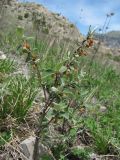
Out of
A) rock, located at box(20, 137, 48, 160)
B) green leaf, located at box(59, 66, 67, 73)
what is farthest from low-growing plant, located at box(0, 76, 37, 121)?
green leaf, located at box(59, 66, 67, 73)

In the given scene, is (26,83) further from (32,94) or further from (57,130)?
(57,130)

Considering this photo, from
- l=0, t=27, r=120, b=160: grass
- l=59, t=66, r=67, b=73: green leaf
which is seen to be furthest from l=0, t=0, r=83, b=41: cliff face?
l=59, t=66, r=67, b=73: green leaf

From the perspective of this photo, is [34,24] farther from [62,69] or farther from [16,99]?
[62,69]

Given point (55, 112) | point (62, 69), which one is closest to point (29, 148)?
point (55, 112)

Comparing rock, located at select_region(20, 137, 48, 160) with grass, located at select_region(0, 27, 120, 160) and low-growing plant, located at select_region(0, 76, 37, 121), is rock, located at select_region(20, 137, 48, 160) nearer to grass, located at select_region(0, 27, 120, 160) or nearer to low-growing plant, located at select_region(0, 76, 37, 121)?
grass, located at select_region(0, 27, 120, 160)

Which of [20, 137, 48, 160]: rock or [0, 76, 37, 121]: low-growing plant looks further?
[0, 76, 37, 121]: low-growing plant

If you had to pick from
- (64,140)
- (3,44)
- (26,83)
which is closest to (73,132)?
(64,140)

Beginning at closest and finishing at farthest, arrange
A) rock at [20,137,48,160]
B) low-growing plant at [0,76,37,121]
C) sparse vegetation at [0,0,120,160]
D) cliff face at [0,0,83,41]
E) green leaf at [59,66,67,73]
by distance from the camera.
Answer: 1. green leaf at [59,66,67,73]
2. sparse vegetation at [0,0,120,160]
3. rock at [20,137,48,160]
4. low-growing plant at [0,76,37,121]
5. cliff face at [0,0,83,41]

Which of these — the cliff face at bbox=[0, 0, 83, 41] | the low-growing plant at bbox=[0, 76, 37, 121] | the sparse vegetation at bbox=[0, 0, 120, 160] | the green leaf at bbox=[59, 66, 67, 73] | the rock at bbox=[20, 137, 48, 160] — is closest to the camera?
the green leaf at bbox=[59, 66, 67, 73]

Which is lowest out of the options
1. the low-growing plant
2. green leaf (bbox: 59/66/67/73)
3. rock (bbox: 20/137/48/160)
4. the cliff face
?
the cliff face

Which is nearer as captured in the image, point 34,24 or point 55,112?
point 55,112

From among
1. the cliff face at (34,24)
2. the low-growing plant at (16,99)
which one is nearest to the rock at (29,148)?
the low-growing plant at (16,99)

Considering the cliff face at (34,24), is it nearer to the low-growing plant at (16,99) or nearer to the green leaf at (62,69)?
the low-growing plant at (16,99)

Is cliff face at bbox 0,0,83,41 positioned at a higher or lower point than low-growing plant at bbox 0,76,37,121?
lower
